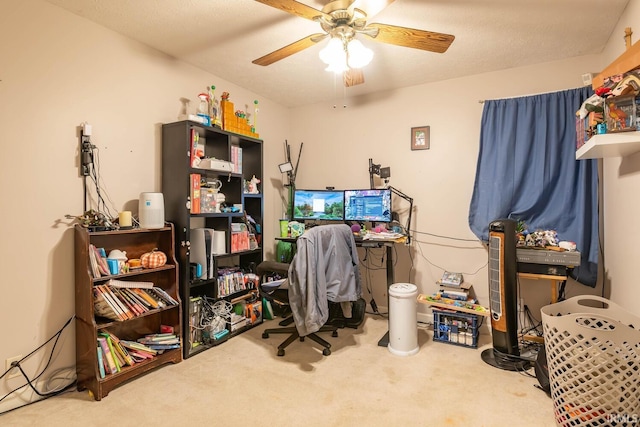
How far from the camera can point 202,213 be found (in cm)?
275

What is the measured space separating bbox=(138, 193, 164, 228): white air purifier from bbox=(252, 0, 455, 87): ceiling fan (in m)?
1.43

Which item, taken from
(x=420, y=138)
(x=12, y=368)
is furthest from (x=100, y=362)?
(x=420, y=138)

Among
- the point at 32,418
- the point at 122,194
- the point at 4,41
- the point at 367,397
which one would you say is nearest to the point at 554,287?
the point at 367,397

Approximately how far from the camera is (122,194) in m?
2.51

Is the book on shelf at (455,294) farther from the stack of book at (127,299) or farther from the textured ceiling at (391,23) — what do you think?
the stack of book at (127,299)

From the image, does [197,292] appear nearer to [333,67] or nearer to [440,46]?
[333,67]

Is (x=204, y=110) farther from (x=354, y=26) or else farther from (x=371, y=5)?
(x=371, y=5)

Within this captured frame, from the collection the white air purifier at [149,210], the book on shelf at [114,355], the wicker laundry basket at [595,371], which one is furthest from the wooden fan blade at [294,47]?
the book on shelf at [114,355]

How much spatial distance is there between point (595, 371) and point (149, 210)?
9.10 ft

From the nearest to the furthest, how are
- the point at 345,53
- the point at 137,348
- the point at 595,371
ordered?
the point at 595,371
the point at 345,53
the point at 137,348

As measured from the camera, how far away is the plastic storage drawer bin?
279cm

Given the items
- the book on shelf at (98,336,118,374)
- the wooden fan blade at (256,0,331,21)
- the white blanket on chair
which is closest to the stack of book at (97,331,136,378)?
the book on shelf at (98,336,118,374)

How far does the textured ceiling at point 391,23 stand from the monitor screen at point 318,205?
1.19m

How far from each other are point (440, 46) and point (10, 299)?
297 centimetres
